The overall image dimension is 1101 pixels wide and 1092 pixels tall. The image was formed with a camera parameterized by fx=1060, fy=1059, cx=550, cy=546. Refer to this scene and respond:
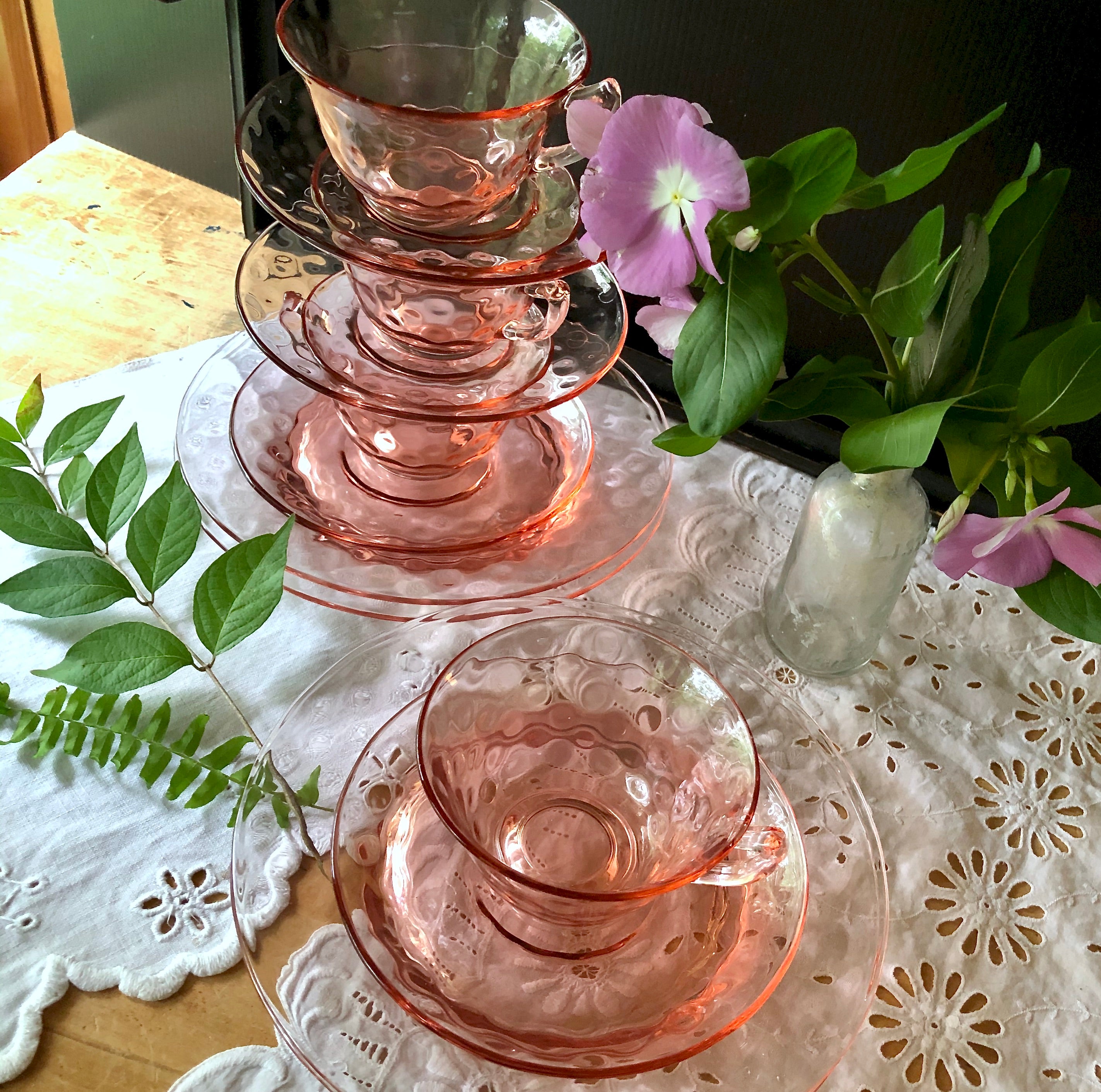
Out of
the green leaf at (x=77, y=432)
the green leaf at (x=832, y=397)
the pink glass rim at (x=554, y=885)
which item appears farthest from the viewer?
the green leaf at (x=77, y=432)

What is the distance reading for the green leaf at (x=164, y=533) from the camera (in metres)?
0.45

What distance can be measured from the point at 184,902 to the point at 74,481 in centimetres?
22

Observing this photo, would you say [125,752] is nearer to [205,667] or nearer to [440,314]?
[205,667]

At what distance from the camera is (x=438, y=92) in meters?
0.48

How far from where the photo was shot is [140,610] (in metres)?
0.49

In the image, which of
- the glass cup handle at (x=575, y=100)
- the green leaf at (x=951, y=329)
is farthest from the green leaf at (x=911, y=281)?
the glass cup handle at (x=575, y=100)

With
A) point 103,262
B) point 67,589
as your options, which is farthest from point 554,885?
point 103,262

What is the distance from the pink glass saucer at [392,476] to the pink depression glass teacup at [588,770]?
0.08 meters

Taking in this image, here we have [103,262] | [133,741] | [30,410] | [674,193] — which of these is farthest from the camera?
[103,262]

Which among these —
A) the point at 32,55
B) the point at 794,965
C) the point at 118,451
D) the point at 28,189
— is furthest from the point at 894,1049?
the point at 32,55

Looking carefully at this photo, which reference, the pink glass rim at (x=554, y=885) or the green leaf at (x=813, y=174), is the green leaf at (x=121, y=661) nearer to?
the pink glass rim at (x=554, y=885)

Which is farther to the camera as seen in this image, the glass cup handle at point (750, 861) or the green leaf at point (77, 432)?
the green leaf at point (77, 432)

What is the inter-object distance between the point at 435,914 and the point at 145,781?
136 mm

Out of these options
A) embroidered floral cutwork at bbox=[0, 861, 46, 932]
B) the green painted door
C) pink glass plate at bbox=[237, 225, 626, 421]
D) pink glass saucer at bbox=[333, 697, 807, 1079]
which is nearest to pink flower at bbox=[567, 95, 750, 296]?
pink glass plate at bbox=[237, 225, 626, 421]
